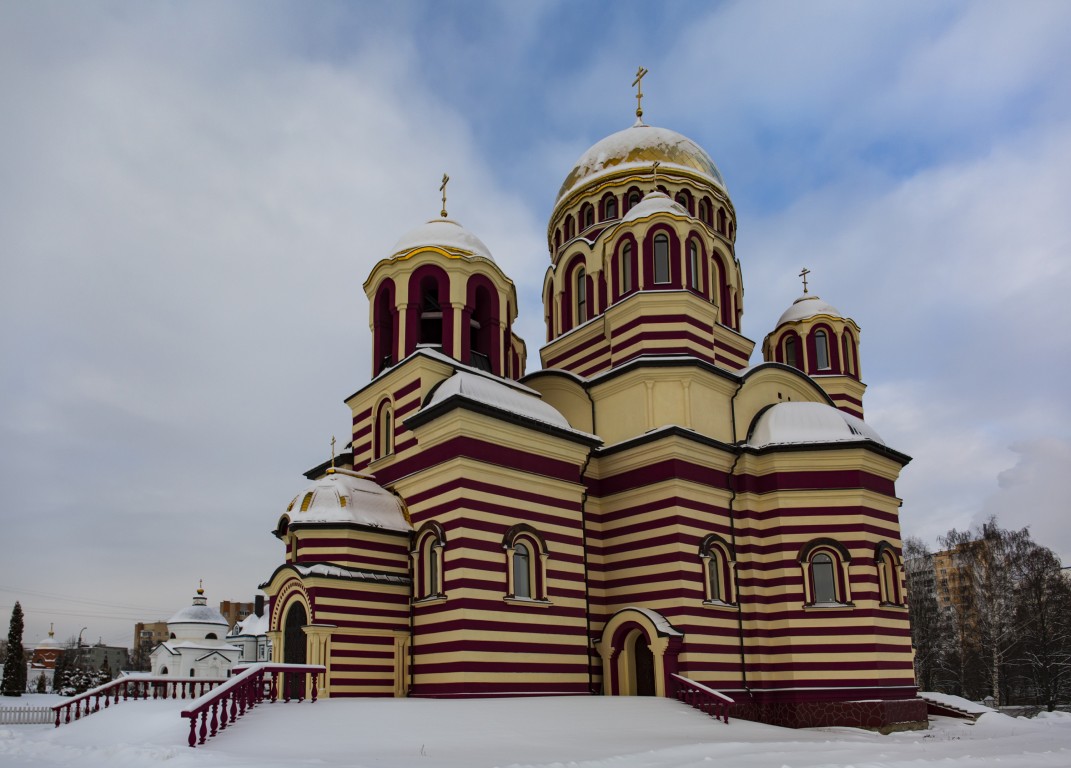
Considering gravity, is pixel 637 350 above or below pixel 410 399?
above

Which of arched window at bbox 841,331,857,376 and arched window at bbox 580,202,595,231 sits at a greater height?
arched window at bbox 580,202,595,231

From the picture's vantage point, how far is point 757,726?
53.6ft

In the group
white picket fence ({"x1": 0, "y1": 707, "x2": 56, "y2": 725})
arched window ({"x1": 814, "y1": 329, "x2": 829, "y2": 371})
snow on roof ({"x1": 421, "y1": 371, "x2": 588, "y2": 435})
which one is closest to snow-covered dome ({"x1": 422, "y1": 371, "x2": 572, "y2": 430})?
snow on roof ({"x1": 421, "y1": 371, "x2": 588, "y2": 435})

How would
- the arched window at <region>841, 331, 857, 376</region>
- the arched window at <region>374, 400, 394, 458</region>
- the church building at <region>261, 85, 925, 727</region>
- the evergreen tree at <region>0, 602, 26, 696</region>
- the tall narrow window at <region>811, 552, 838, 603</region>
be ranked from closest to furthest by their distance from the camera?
the church building at <region>261, 85, 925, 727</region>, the tall narrow window at <region>811, 552, 838, 603</region>, the arched window at <region>374, 400, 394, 458</region>, the arched window at <region>841, 331, 857, 376</region>, the evergreen tree at <region>0, 602, 26, 696</region>

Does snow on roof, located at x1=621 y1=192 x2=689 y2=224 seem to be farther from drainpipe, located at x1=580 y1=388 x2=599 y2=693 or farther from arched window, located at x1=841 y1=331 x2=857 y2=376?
arched window, located at x1=841 y1=331 x2=857 y2=376

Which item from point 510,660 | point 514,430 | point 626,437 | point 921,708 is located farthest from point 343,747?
point 921,708

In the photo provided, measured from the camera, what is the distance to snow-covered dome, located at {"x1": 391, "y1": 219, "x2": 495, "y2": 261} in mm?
21094

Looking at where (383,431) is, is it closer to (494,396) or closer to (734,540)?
(494,396)

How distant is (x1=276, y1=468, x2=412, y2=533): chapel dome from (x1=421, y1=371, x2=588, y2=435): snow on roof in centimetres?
221

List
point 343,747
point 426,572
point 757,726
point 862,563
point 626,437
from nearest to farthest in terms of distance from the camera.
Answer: point 343,747, point 757,726, point 426,572, point 862,563, point 626,437

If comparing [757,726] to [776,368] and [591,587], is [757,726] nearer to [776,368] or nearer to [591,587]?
[591,587]

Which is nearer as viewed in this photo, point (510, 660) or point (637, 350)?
point (510, 660)

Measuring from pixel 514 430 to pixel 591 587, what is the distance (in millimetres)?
4219

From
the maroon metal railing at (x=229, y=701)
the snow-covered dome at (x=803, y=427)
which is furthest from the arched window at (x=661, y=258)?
the maroon metal railing at (x=229, y=701)
